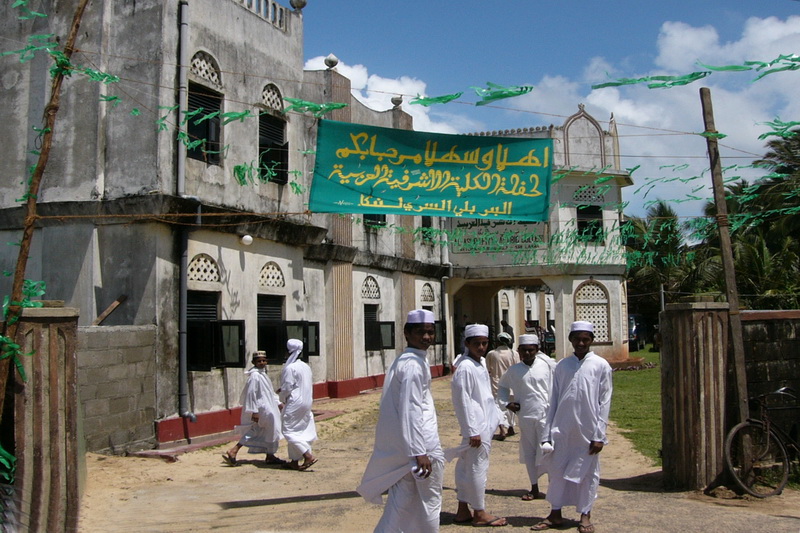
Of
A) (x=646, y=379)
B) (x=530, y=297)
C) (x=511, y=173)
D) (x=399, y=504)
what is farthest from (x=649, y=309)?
(x=399, y=504)

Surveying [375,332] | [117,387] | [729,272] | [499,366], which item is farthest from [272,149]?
[729,272]

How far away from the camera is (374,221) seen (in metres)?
19.3

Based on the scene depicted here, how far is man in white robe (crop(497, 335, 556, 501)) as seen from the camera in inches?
295

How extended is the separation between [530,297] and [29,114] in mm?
33561

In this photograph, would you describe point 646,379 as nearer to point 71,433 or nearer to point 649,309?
point 71,433

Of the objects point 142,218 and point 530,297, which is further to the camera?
point 530,297

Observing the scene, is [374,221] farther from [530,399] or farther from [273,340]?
[530,399]

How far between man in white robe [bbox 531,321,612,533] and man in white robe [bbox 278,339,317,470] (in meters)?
3.69

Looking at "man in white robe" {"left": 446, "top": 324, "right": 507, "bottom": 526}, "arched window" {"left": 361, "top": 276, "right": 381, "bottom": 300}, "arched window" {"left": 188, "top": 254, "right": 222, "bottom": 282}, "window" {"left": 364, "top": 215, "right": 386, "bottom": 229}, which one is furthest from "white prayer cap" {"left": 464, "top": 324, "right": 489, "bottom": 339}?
"arched window" {"left": 361, "top": 276, "right": 381, "bottom": 300}

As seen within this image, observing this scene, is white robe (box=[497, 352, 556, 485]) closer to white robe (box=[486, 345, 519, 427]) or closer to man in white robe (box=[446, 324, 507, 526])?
man in white robe (box=[446, 324, 507, 526])

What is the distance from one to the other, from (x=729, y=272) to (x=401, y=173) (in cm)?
376

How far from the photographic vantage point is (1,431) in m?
5.71

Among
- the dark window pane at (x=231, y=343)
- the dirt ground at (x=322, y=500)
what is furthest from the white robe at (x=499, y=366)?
the dark window pane at (x=231, y=343)

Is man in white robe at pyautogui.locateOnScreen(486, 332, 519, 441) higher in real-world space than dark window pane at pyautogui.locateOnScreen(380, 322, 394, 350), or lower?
lower
